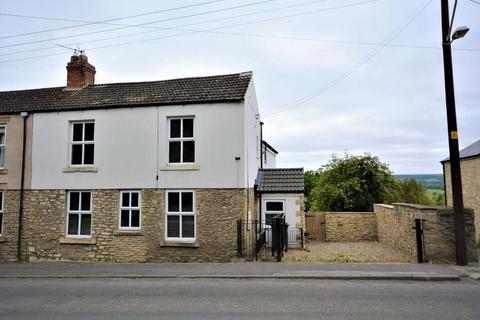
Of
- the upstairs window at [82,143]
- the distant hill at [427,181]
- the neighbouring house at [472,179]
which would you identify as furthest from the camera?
the distant hill at [427,181]

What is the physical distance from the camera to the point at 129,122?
1472cm

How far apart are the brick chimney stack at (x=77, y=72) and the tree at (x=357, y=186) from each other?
18.3m

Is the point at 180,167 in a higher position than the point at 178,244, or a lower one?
higher

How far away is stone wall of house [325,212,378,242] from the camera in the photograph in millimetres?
22062

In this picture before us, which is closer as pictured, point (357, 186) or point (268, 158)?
point (268, 158)

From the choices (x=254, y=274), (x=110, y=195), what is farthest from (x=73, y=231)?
(x=254, y=274)

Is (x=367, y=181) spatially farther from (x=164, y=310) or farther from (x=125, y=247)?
(x=164, y=310)

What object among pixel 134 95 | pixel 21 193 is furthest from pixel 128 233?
pixel 134 95

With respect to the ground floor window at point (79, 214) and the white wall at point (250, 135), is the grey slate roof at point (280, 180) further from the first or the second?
the ground floor window at point (79, 214)

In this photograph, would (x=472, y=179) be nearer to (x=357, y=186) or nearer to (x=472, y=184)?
(x=472, y=184)

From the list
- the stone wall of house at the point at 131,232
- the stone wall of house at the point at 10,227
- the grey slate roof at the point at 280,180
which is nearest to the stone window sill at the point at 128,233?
the stone wall of house at the point at 131,232

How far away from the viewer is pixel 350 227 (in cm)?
2233

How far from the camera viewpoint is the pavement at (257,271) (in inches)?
380

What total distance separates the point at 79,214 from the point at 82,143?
291 cm
